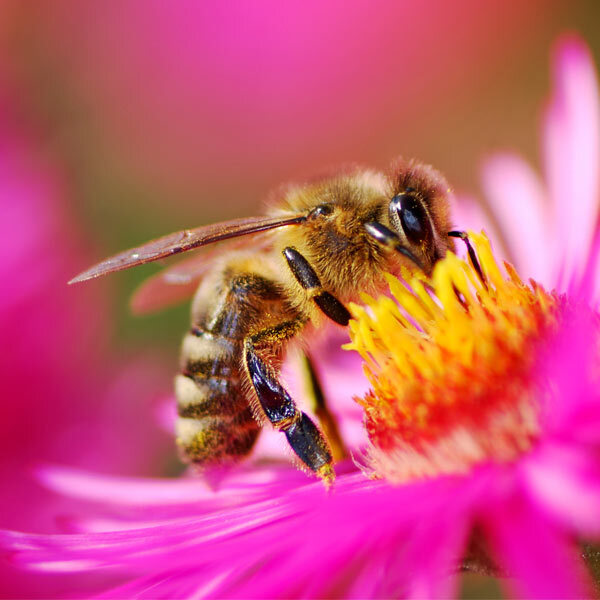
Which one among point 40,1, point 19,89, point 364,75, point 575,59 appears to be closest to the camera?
point 575,59

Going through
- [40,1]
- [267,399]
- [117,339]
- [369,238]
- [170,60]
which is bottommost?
[117,339]

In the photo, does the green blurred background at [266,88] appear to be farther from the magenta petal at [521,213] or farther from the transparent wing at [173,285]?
the transparent wing at [173,285]

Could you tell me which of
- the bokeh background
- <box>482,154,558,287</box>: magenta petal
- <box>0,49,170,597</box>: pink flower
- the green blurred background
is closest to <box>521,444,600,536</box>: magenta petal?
<box>482,154,558,287</box>: magenta petal

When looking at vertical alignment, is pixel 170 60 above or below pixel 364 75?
above

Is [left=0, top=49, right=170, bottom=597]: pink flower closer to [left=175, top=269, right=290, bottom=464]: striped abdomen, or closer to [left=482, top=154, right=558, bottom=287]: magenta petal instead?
[left=175, top=269, right=290, bottom=464]: striped abdomen

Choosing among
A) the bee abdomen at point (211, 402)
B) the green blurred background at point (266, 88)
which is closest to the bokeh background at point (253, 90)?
the green blurred background at point (266, 88)

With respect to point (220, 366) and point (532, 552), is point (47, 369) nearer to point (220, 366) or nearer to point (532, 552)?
point (220, 366)

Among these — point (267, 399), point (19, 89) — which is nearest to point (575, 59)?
point (267, 399)

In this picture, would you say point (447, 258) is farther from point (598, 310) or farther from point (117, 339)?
point (117, 339)
